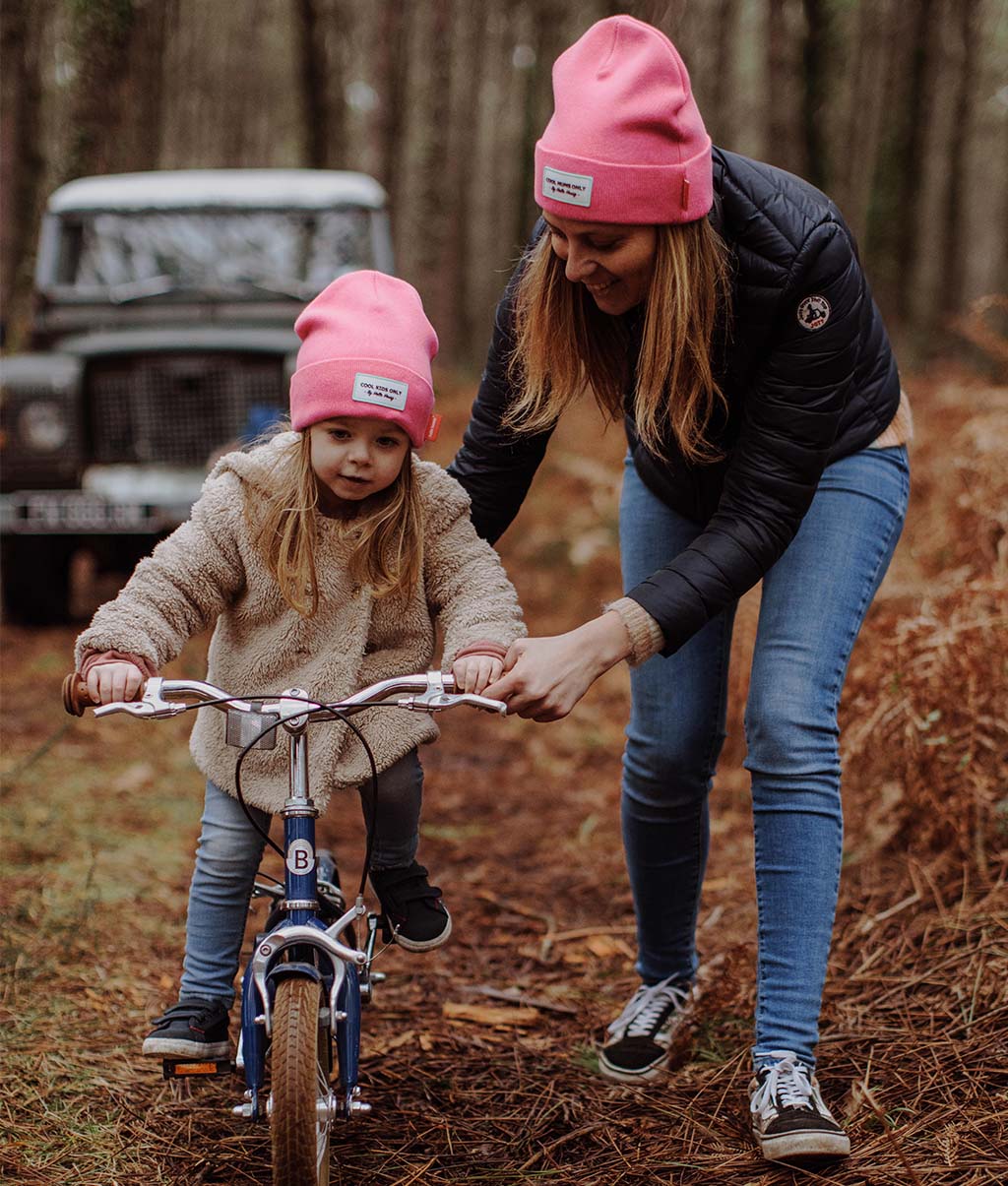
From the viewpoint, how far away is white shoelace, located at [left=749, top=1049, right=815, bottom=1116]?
2680mm

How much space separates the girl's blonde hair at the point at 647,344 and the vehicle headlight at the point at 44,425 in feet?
18.0

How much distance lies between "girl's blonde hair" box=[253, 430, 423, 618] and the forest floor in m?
1.23

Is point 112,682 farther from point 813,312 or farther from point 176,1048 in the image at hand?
point 813,312

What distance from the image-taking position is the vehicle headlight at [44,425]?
781cm

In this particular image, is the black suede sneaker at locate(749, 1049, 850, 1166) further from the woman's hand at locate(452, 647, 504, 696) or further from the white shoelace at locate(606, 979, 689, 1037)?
the woman's hand at locate(452, 647, 504, 696)

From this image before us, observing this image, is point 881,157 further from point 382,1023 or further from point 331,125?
point 382,1023

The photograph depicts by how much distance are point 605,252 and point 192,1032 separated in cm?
178

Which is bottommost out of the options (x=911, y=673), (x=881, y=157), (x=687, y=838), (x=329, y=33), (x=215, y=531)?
(x=687, y=838)

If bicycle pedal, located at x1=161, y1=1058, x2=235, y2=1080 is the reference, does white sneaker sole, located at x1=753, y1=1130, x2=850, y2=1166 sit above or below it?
below

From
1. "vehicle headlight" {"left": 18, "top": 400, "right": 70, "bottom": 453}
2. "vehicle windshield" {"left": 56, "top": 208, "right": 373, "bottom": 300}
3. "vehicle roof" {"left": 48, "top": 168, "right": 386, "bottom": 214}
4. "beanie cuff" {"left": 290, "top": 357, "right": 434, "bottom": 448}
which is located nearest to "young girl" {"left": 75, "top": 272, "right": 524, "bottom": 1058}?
"beanie cuff" {"left": 290, "top": 357, "right": 434, "bottom": 448}

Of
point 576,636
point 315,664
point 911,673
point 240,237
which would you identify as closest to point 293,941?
point 315,664

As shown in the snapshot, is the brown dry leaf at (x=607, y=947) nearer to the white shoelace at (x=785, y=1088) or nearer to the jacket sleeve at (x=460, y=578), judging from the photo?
the white shoelace at (x=785, y=1088)

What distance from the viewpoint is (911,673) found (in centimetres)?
396

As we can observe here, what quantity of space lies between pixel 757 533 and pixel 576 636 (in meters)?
0.47
